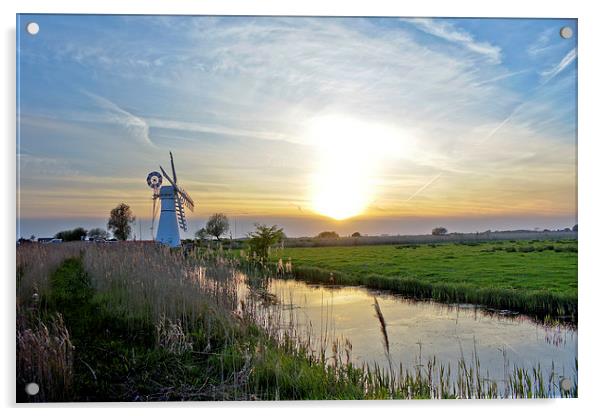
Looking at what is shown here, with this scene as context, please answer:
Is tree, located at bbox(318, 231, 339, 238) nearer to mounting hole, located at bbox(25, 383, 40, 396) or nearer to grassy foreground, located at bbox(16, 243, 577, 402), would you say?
grassy foreground, located at bbox(16, 243, 577, 402)

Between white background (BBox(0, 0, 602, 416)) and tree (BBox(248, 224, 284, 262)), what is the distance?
1215 mm

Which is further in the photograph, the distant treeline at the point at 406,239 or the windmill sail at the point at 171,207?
the distant treeline at the point at 406,239

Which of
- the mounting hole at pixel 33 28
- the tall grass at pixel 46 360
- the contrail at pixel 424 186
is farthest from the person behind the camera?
the contrail at pixel 424 186

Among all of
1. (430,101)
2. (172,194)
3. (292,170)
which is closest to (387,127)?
(430,101)

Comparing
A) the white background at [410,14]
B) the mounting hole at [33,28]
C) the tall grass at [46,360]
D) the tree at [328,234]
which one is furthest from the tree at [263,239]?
the mounting hole at [33,28]

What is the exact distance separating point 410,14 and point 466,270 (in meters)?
2.17

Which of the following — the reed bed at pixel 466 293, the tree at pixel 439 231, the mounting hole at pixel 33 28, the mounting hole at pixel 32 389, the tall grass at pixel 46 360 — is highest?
the mounting hole at pixel 33 28

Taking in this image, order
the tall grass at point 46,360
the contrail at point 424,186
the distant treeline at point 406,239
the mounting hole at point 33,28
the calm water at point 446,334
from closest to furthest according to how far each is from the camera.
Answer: the tall grass at point 46,360 < the mounting hole at point 33,28 < the calm water at point 446,334 < the contrail at point 424,186 < the distant treeline at point 406,239

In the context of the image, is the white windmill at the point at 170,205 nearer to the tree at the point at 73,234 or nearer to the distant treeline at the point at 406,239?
the tree at the point at 73,234

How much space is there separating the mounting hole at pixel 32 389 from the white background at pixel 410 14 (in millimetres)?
127

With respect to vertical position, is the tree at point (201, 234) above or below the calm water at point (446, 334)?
above

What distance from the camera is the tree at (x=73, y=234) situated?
3699 mm

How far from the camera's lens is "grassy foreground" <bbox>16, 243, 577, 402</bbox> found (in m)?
3.39

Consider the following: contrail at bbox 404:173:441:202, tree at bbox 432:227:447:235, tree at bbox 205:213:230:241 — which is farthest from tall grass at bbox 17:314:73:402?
tree at bbox 432:227:447:235
